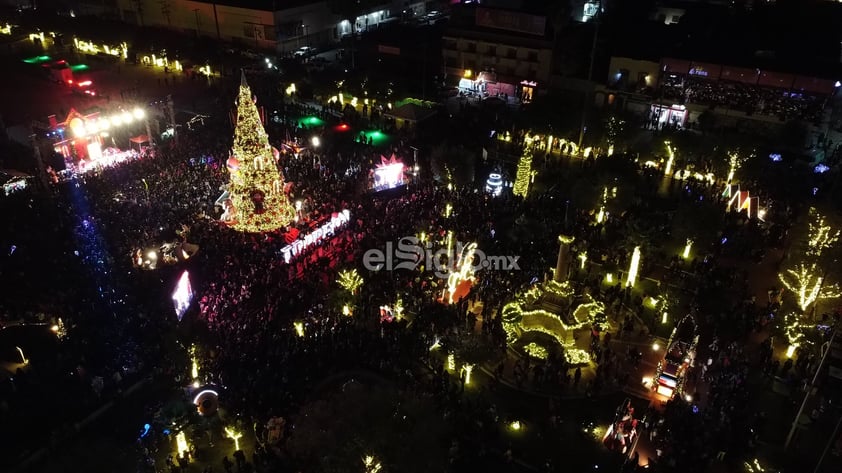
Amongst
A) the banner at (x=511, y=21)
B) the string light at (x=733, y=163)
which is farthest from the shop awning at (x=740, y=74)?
the banner at (x=511, y=21)

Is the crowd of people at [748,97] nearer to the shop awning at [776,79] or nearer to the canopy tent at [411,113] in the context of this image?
the shop awning at [776,79]

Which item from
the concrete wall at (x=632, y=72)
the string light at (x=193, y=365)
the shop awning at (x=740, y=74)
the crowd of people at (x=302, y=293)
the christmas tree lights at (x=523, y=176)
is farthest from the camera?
the concrete wall at (x=632, y=72)

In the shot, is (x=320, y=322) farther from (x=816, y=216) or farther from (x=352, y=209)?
(x=816, y=216)

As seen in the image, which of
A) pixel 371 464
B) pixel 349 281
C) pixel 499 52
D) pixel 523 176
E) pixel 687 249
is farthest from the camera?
pixel 499 52

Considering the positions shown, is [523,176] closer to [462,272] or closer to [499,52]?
[462,272]

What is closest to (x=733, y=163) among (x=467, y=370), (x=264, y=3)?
(x=467, y=370)

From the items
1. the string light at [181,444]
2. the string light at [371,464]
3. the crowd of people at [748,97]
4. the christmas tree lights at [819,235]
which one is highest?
the crowd of people at [748,97]
